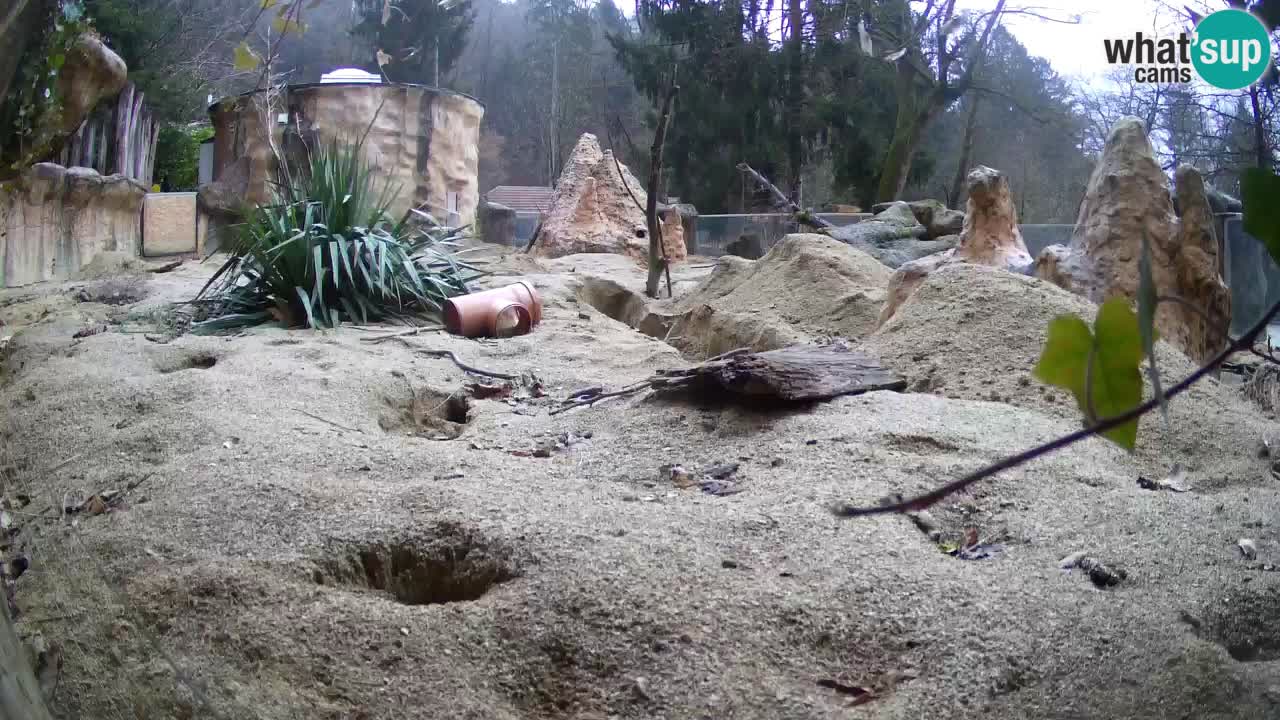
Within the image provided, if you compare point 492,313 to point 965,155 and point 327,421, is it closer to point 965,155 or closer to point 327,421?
point 327,421

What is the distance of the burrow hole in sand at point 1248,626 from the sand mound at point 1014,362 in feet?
3.15

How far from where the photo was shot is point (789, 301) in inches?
222

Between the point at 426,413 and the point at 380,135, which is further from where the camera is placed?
the point at 380,135

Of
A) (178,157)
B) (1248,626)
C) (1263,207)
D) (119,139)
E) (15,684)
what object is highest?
(178,157)

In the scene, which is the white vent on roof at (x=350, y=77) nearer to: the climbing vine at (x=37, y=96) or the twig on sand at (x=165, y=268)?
the twig on sand at (x=165, y=268)

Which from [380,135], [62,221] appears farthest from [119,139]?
[380,135]

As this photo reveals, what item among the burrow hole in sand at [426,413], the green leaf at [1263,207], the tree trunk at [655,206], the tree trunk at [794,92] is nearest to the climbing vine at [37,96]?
the burrow hole in sand at [426,413]

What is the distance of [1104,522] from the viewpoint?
208 cm

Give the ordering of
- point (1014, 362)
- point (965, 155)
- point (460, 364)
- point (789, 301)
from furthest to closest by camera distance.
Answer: point (965, 155) → point (789, 301) → point (460, 364) → point (1014, 362)

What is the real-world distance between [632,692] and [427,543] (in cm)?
64

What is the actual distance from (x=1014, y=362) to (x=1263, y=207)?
9.12 feet

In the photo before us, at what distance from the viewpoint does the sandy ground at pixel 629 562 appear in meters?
1.44

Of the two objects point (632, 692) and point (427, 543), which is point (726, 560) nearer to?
point (632, 692)

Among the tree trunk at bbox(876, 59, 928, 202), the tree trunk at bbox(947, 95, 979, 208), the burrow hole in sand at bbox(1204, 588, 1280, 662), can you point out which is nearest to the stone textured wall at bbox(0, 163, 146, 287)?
the burrow hole in sand at bbox(1204, 588, 1280, 662)
